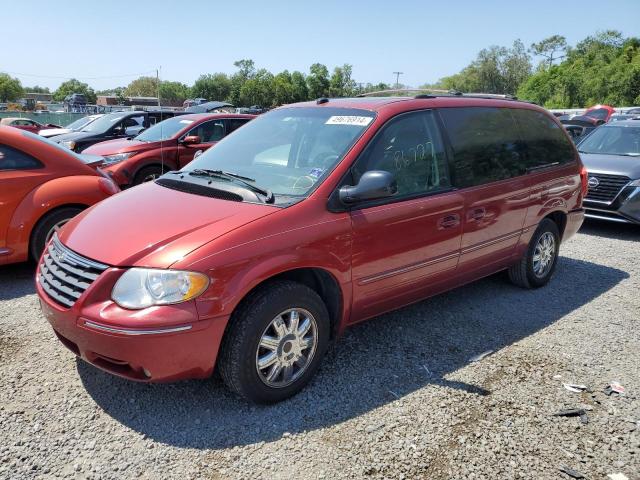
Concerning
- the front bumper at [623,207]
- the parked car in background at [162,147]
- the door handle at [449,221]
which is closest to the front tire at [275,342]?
the door handle at [449,221]

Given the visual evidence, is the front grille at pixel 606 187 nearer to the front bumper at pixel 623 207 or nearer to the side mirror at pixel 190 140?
the front bumper at pixel 623 207

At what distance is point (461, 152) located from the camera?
412 cm

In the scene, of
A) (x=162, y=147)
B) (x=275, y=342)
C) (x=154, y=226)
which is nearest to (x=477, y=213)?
(x=275, y=342)

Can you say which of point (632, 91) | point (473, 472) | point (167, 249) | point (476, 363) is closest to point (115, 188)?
point (167, 249)

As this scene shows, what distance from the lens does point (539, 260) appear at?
5254 mm

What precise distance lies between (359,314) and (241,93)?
70489 mm

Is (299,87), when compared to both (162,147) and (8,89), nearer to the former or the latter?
(8,89)

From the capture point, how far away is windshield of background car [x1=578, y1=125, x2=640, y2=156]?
8.65 metres

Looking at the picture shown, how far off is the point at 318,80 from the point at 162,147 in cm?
7768

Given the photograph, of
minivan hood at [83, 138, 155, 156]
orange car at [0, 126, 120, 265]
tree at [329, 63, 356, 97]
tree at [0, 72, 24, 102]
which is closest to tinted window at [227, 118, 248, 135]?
minivan hood at [83, 138, 155, 156]

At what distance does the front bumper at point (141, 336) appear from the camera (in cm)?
265

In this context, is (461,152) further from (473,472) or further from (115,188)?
(115,188)

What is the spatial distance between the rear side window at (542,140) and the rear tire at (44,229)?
4614mm

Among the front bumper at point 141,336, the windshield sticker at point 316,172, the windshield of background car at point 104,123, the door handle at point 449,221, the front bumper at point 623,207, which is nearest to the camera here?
the front bumper at point 141,336
